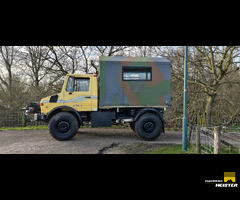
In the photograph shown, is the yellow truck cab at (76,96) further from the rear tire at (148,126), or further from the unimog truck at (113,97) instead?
the rear tire at (148,126)

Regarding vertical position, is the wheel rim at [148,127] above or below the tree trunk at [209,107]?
below

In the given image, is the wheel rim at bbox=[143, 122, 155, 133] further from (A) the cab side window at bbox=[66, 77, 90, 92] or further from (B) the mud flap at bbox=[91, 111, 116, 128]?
(A) the cab side window at bbox=[66, 77, 90, 92]

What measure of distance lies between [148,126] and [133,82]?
6.44ft

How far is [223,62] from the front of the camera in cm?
1003

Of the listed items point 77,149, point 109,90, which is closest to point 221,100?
point 109,90

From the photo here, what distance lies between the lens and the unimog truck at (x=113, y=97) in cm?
678

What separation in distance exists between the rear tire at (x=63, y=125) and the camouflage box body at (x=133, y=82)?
52.6 inches

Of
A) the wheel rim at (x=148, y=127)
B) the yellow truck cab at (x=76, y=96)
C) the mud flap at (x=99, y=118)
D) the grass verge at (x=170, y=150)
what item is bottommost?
the grass verge at (x=170, y=150)

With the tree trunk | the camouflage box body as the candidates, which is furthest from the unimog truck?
the tree trunk

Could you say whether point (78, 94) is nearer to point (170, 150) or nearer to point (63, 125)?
point (63, 125)

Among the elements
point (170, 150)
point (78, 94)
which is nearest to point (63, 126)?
point (78, 94)

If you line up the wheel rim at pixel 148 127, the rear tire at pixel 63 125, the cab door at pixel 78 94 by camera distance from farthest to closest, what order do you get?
1. the wheel rim at pixel 148 127
2. the cab door at pixel 78 94
3. the rear tire at pixel 63 125

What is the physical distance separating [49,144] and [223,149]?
5.99m

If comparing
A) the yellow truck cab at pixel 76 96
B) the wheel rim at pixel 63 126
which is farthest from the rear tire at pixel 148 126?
the wheel rim at pixel 63 126
